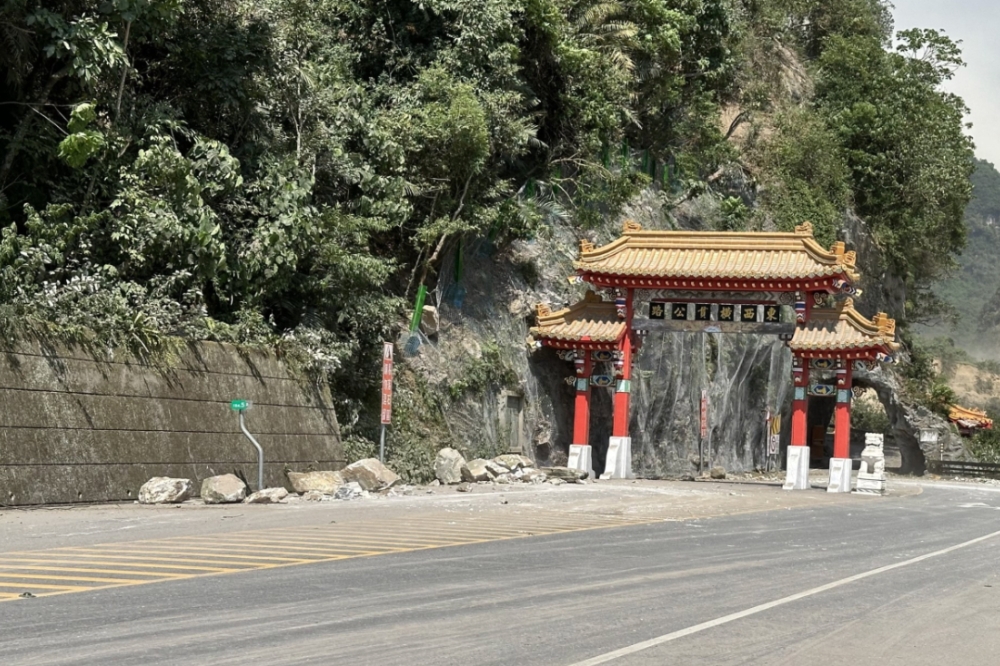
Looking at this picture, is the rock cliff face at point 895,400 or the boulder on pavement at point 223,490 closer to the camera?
the boulder on pavement at point 223,490

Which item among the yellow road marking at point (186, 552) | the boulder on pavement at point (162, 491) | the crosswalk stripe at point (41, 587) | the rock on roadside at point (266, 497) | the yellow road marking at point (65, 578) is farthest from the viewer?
the rock on roadside at point (266, 497)

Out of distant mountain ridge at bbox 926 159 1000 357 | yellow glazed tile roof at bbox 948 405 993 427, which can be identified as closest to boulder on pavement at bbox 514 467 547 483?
yellow glazed tile roof at bbox 948 405 993 427

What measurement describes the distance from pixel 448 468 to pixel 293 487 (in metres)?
5.01

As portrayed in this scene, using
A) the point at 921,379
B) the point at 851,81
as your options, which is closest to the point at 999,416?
the point at 921,379

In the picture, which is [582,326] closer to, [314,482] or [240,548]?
[314,482]

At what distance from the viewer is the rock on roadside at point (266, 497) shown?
64.5 ft

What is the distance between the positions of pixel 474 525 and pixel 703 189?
2836 cm

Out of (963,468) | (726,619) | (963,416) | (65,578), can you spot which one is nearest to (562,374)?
(963,468)

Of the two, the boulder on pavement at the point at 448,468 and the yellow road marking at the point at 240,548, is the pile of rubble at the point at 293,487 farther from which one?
the yellow road marking at the point at 240,548

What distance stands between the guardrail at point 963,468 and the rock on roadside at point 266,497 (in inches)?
1449

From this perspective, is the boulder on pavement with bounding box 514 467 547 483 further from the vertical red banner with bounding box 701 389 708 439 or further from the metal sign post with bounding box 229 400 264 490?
the vertical red banner with bounding box 701 389 708 439

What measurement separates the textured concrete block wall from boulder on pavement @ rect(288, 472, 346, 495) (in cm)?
73

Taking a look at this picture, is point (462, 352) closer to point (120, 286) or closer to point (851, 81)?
point (120, 286)

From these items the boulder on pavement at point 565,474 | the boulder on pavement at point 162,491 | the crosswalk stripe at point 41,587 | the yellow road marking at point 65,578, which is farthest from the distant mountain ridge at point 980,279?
the crosswalk stripe at point 41,587
